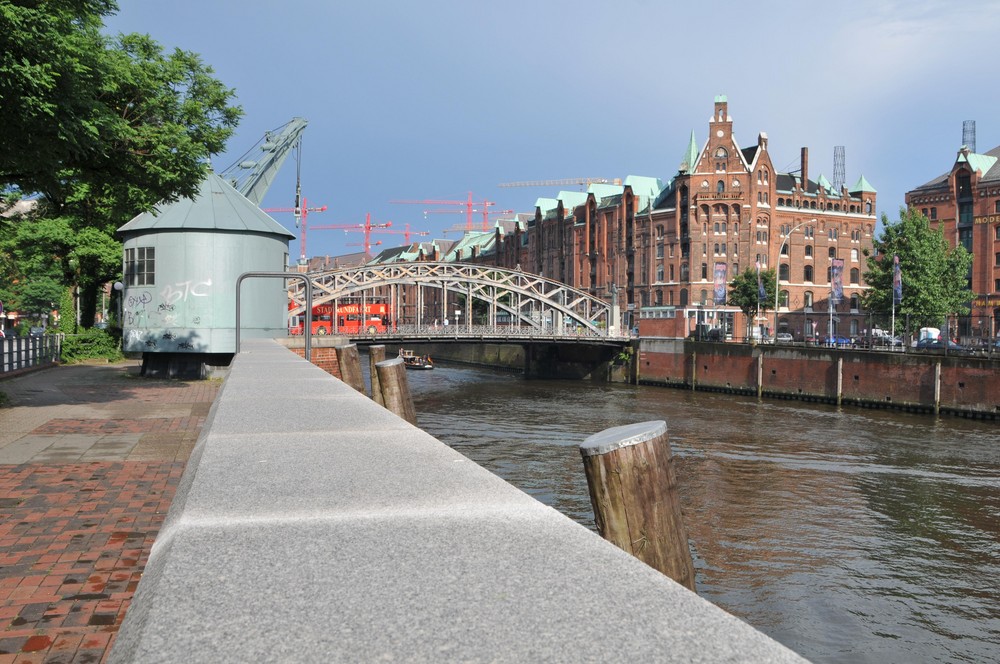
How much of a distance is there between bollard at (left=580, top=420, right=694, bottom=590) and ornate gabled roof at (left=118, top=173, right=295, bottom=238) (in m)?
25.8

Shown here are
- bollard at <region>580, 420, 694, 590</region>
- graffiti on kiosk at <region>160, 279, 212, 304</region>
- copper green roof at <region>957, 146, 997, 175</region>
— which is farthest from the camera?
copper green roof at <region>957, 146, 997, 175</region>

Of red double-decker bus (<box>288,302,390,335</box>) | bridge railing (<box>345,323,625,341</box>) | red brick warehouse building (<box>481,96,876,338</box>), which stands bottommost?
bridge railing (<box>345,323,625,341</box>)

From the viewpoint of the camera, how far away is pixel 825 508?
1864 centimetres

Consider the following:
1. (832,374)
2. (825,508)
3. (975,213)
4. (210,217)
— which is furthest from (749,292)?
(825,508)

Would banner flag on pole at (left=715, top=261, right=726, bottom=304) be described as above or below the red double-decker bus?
above

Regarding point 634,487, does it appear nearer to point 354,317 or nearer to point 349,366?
point 349,366

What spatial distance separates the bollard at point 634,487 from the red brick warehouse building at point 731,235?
70.6m

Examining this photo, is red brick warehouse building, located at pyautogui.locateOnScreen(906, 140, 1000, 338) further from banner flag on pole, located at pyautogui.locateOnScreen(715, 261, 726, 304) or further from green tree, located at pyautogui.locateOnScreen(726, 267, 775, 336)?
banner flag on pole, located at pyautogui.locateOnScreen(715, 261, 726, 304)

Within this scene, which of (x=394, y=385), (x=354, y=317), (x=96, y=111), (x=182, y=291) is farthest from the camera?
(x=354, y=317)

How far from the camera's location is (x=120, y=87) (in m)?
17.1

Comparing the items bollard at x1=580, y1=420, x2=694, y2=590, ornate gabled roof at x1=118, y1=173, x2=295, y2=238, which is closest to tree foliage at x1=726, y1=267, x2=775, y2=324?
ornate gabled roof at x1=118, y1=173, x2=295, y2=238

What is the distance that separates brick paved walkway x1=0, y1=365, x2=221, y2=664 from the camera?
17.0ft

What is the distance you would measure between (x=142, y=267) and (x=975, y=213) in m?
66.2

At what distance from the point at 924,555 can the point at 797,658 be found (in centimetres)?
1526
